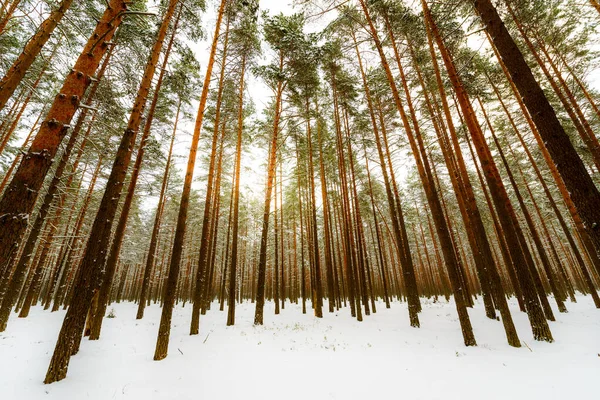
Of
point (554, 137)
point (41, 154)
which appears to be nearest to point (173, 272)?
point (41, 154)

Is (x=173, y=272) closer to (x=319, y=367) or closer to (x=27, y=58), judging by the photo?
(x=319, y=367)

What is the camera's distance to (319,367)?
5.52 metres

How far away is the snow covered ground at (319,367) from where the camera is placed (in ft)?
13.7

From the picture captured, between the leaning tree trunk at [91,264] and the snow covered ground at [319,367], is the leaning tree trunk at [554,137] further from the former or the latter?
the leaning tree trunk at [91,264]

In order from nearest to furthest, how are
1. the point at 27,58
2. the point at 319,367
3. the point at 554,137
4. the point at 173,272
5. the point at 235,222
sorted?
the point at 554,137, the point at 27,58, the point at 319,367, the point at 173,272, the point at 235,222

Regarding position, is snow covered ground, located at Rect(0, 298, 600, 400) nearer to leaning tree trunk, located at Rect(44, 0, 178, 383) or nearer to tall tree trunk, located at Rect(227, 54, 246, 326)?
leaning tree trunk, located at Rect(44, 0, 178, 383)

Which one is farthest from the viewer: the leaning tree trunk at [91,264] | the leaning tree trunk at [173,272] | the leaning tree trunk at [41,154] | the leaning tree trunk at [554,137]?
the leaning tree trunk at [173,272]

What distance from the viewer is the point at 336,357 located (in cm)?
620

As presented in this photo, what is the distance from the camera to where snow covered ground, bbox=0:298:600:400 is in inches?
165

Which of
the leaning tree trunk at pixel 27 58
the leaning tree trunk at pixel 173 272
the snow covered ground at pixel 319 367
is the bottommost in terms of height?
the snow covered ground at pixel 319 367

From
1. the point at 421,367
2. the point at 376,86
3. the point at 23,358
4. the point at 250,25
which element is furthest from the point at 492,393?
the point at 250,25

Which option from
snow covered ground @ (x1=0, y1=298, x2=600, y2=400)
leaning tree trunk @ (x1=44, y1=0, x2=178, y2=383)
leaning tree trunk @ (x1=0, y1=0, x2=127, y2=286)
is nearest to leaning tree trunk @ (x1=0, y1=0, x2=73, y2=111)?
leaning tree trunk @ (x1=0, y1=0, x2=127, y2=286)

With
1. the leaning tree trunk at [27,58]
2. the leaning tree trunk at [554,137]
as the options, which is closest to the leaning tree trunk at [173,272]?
the leaning tree trunk at [27,58]

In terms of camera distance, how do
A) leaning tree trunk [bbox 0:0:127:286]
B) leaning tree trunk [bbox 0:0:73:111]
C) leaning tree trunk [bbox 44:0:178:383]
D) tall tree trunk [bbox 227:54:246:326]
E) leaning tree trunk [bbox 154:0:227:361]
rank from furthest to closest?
tall tree trunk [bbox 227:54:246:326]
leaning tree trunk [bbox 154:0:227:361]
leaning tree trunk [bbox 44:0:178:383]
leaning tree trunk [bbox 0:0:73:111]
leaning tree trunk [bbox 0:0:127:286]
